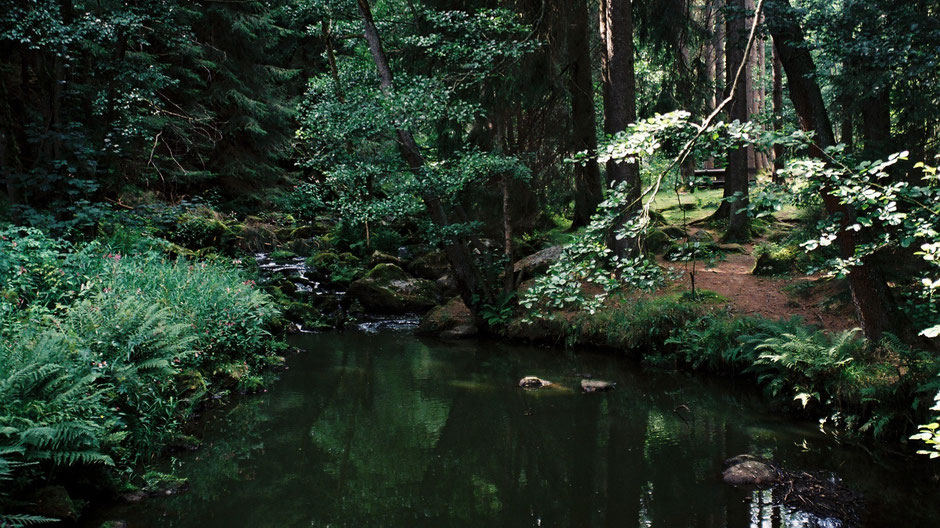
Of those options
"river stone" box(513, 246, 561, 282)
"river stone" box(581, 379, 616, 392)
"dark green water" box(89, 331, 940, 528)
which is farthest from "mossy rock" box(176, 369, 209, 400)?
"river stone" box(513, 246, 561, 282)

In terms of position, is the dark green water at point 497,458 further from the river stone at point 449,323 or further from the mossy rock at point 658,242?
the mossy rock at point 658,242

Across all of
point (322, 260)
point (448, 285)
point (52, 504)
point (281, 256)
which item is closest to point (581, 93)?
point (448, 285)

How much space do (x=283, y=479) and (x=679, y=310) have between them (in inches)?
250

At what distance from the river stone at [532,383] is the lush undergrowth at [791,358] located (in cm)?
191

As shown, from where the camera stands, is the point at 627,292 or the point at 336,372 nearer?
the point at 336,372

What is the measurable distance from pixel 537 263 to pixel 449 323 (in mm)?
2325

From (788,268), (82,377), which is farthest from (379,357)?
(788,268)

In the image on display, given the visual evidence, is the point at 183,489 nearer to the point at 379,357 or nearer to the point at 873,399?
Result: the point at 379,357

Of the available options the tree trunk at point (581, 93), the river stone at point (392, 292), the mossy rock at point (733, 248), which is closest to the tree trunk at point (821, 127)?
the tree trunk at point (581, 93)

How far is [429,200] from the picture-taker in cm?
1170

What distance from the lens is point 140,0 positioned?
11445 mm

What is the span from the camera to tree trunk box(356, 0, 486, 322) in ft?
37.9

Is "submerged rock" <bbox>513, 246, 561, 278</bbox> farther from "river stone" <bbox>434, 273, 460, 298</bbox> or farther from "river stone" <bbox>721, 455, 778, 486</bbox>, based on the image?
"river stone" <bbox>721, 455, 778, 486</bbox>

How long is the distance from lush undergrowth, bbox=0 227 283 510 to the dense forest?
0.12 feet
